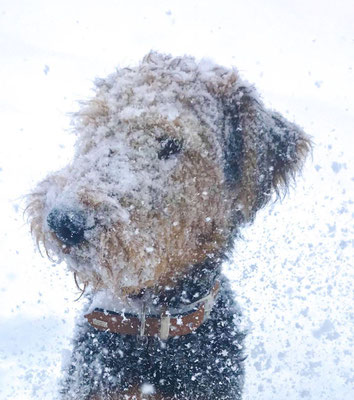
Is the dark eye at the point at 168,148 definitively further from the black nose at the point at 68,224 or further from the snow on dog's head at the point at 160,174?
the black nose at the point at 68,224

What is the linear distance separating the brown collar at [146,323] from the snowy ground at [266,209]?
2.81ft

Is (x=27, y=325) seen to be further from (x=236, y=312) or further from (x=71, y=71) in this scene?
(x=71, y=71)

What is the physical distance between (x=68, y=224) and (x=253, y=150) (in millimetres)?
1233

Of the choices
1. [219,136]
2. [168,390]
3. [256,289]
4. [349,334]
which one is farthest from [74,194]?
[349,334]

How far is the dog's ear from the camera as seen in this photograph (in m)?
2.91

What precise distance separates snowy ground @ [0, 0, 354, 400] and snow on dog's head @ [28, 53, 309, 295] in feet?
1.94

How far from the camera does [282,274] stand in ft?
17.6

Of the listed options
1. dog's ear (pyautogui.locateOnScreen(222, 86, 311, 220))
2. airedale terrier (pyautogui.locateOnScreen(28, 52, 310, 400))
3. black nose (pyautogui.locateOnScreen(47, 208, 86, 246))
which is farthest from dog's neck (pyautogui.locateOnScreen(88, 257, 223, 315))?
black nose (pyautogui.locateOnScreen(47, 208, 86, 246))

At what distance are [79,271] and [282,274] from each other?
11.0 feet

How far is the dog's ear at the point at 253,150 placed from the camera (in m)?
2.91

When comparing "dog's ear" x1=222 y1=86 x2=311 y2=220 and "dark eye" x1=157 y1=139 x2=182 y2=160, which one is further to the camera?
"dog's ear" x1=222 y1=86 x2=311 y2=220

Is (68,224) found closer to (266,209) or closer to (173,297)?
(173,297)

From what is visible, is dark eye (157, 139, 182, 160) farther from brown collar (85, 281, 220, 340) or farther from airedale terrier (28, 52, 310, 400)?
brown collar (85, 281, 220, 340)

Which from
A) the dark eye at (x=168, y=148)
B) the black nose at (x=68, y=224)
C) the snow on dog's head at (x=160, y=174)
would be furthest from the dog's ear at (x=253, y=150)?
the black nose at (x=68, y=224)
